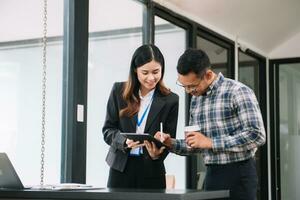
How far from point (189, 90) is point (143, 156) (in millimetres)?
406

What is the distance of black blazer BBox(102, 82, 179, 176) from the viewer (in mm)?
2512

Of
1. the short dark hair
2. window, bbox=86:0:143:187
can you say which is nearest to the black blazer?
the short dark hair

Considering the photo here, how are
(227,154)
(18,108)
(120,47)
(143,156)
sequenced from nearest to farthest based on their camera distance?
(227,154), (143,156), (18,108), (120,47)

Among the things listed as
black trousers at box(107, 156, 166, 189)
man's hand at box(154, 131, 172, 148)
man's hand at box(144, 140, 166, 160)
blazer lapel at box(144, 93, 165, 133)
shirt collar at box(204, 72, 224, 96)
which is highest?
shirt collar at box(204, 72, 224, 96)

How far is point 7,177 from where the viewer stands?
79.6 inches

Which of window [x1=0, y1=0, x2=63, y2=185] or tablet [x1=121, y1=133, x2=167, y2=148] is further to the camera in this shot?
window [x1=0, y1=0, x2=63, y2=185]

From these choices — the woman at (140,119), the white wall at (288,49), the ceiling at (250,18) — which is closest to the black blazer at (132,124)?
the woman at (140,119)

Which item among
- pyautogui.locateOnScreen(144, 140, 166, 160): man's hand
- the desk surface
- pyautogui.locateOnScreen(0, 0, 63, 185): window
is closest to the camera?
the desk surface

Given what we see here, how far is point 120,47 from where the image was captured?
3.90m

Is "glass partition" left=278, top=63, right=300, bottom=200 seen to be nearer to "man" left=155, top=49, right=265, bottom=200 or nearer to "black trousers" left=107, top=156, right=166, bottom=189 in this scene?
"black trousers" left=107, top=156, right=166, bottom=189

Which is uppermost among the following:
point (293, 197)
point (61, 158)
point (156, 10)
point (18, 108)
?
point (156, 10)

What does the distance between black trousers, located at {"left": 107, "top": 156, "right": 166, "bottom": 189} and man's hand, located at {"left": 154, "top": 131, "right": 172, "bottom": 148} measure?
17 cm

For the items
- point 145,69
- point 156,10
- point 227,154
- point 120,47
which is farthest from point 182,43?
point 227,154

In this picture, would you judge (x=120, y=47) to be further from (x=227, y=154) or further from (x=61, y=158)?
(x=227, y=154)
